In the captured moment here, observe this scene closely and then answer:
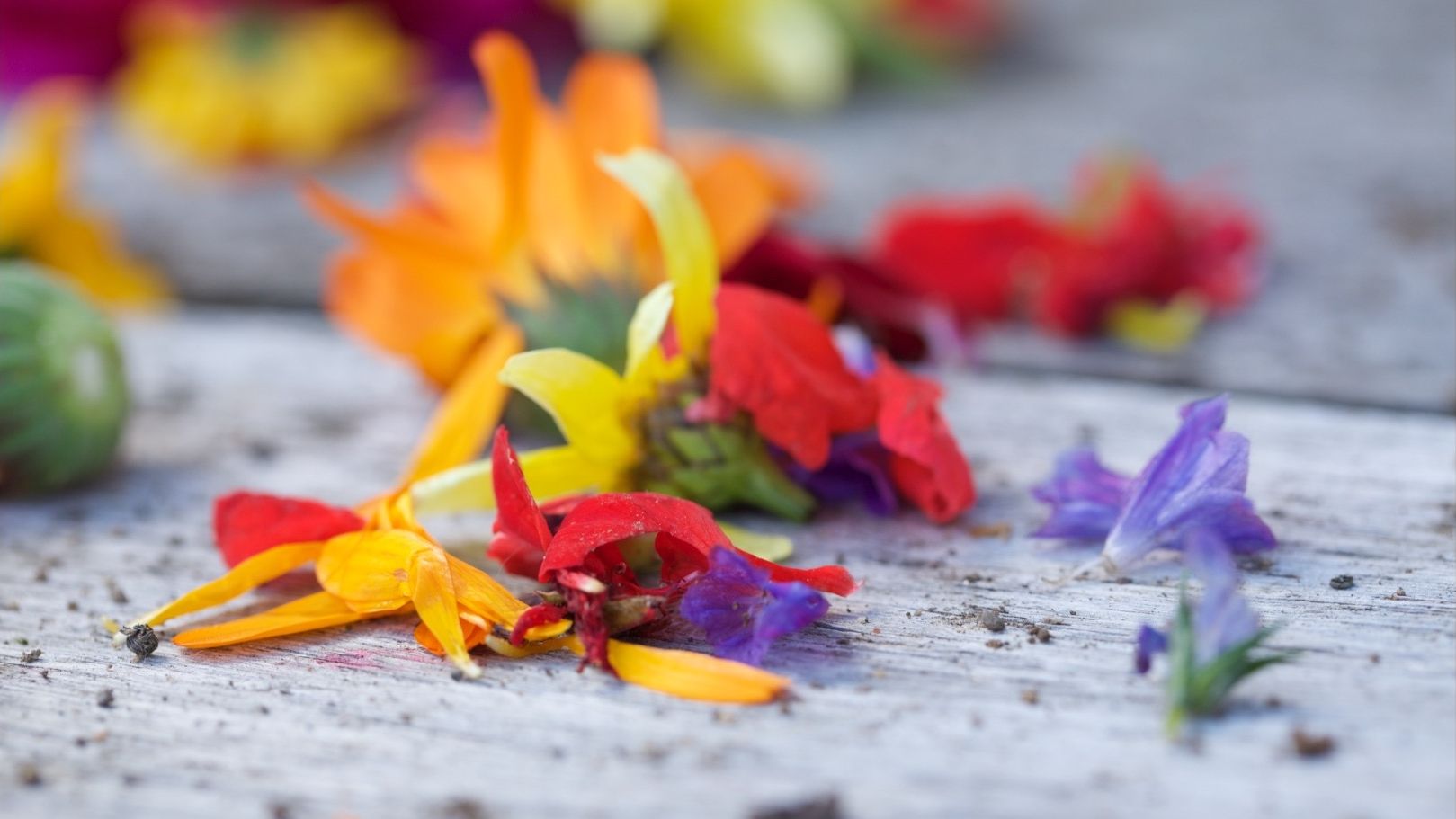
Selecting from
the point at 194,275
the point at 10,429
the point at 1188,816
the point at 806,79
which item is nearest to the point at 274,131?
the point at 194,275

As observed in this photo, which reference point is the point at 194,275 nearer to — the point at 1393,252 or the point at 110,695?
the point at 110,695

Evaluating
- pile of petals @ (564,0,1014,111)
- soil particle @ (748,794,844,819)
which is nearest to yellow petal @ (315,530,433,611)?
soil particle @ (748,794,844,819)

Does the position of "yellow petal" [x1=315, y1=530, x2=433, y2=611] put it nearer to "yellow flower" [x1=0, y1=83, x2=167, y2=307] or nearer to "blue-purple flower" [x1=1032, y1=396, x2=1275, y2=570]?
"blue-purple flower" [x1=1032, y1=396, x2=1275, y2=570]

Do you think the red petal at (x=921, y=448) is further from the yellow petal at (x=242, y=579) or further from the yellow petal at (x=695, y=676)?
the yellow petal at (x=242, y=579)

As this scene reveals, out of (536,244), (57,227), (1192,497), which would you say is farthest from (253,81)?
(1192,497)

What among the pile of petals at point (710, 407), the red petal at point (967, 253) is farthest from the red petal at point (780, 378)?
the red petal at point (967, 253)

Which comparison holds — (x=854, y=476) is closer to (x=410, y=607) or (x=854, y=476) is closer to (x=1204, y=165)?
(x=410, y=607)

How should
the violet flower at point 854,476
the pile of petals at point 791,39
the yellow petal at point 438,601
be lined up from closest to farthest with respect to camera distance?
the yellow petal at point 438,601 → the violet flower at point 854,476 → the pile of petals at point 791,39
